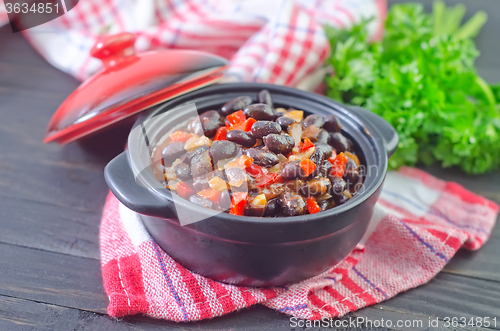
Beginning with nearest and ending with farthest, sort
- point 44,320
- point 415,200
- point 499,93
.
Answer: point 44,320
point 415,200
point 499,93

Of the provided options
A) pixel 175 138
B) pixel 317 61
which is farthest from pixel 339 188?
pixel 317 61

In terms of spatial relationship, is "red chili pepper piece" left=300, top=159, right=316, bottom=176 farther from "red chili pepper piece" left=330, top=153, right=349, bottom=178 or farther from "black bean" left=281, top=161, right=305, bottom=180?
"red chili pepper piece" left=330, top=153, right=349, bottom=178

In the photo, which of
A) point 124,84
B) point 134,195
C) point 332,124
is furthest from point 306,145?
point 124,84

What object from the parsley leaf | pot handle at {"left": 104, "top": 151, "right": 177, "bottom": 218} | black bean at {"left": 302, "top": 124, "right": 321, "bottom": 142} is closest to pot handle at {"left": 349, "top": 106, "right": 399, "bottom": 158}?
black bean at {"left": 302, "top": 124, "right": 321, "bottom": 142}

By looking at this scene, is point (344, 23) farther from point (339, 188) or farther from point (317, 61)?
point (339, 188)

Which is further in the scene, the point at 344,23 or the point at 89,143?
the point at 344,23

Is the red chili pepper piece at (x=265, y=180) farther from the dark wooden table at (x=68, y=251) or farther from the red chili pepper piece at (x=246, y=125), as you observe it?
the dark wooden table at (x=68, y=251)
